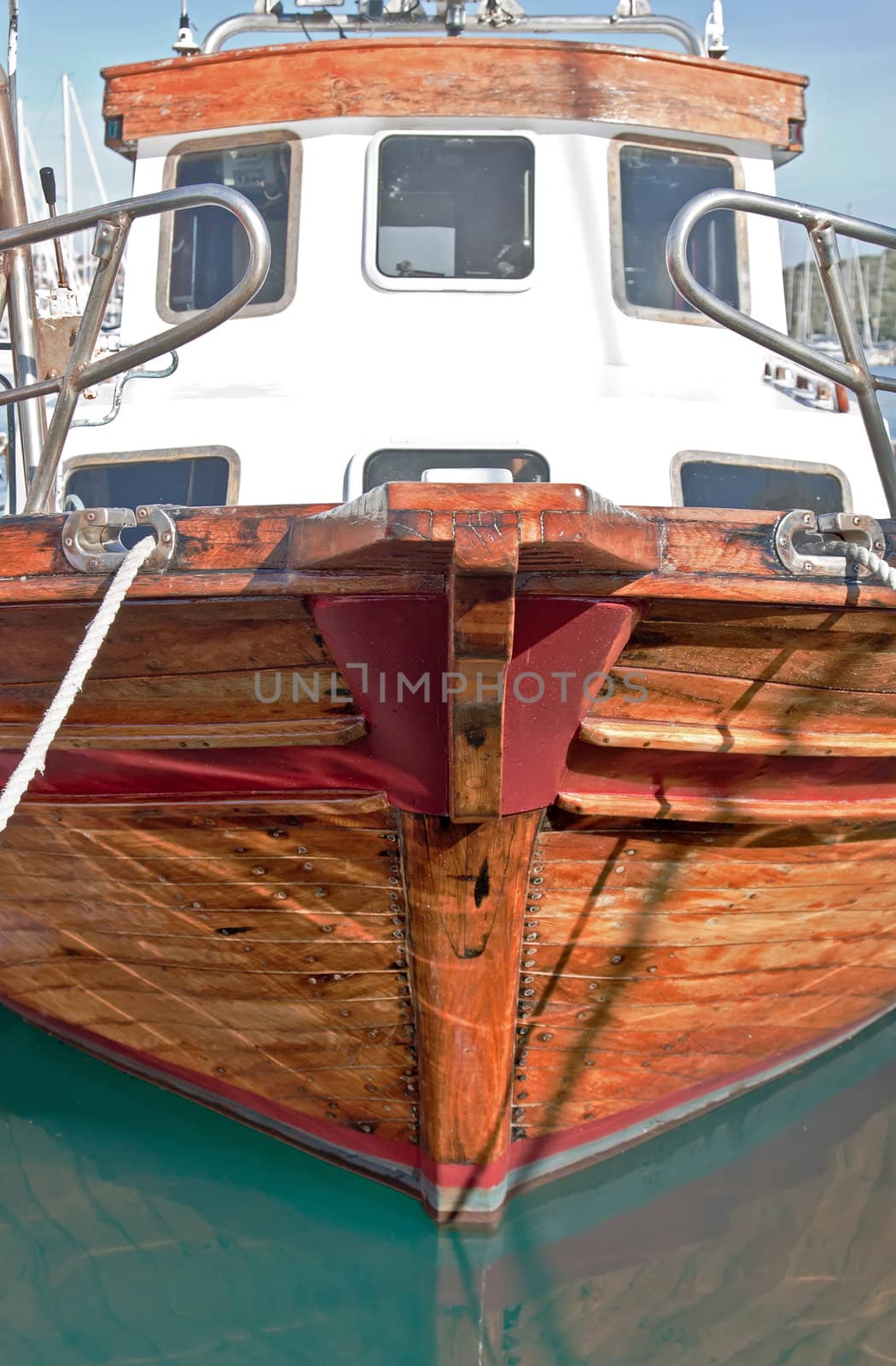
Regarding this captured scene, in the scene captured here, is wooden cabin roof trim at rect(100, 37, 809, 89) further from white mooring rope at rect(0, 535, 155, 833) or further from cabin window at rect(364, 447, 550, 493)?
white mooring rope at rect(0, 535, 155, 833)

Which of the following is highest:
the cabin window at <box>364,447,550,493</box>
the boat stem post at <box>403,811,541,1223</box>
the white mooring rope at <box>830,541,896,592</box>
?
the cabin window at <box>364,447,550,493</box>

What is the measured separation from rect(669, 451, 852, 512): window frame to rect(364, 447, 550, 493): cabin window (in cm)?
49

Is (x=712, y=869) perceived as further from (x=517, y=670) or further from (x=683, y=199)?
(x=683, y=199)

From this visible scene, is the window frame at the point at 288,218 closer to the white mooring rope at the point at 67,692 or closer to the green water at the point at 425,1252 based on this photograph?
the white mooring rope at the point at 67,692

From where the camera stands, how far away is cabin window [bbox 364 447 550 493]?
13.4ft

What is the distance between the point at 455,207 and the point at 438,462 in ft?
4.04

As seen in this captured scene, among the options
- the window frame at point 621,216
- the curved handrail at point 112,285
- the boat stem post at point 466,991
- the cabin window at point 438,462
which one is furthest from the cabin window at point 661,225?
the boat stem post at point 466,991

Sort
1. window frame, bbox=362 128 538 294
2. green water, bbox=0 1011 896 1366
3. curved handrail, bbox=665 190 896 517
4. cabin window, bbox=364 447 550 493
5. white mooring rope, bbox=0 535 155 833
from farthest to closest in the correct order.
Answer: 1. window frame, bbox=362 128 538 294
2. cabin window, bbox=364 447 550 493
3. green water, bbox=0 1011 896 1366
4. curved handrail, bbox=665 190 896 517
5. white mooring rope, bbox=0 535 155 833

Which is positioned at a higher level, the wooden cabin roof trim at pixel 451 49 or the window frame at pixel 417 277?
the wooden cabin roof trim at pixel 451 49

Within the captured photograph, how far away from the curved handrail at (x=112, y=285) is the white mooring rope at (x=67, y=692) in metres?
0.63

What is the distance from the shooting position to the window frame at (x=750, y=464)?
13.9ft

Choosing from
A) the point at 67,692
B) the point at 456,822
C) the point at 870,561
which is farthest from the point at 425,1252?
the point at 870,561

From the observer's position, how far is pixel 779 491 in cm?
437

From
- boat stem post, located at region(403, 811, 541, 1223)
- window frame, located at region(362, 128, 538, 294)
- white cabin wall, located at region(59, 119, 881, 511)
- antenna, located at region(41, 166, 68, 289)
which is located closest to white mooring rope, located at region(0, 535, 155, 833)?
boat stem post, located at region(403, 811, 541, 1223)
